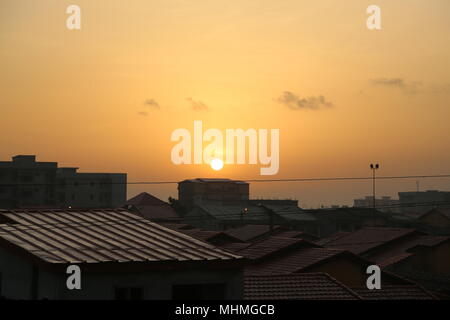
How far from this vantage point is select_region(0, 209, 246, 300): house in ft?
48.9

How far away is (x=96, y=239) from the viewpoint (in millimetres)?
17016

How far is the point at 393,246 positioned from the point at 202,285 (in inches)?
1291

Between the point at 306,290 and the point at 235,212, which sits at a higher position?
the point at 306,290

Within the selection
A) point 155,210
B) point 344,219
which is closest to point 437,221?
point 344,219

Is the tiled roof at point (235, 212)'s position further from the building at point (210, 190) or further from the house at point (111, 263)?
the house at point (111, 263)

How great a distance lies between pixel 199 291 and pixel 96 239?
117 inches

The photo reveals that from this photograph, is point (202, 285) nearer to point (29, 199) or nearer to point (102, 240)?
point (102, 240)

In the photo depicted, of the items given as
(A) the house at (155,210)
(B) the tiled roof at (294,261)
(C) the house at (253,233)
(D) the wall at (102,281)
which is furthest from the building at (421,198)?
(D) the wall at (102,281)

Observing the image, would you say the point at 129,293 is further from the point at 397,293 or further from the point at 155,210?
the point at 155,210

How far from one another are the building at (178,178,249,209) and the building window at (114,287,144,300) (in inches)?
4066

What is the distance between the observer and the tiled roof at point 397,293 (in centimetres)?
2300
